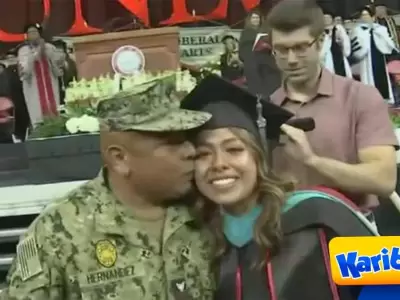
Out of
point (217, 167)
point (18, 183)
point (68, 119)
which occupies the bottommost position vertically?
point (18, 183)

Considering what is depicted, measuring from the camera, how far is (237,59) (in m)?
2.71

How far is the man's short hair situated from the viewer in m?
1.65

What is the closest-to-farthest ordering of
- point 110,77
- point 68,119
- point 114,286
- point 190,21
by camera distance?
point 114,286 → point 110,77 → point 68,119 → point 190,21

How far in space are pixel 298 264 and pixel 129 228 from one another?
0.91 feet

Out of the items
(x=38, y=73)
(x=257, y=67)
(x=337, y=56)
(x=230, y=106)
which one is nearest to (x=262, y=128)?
(x=230, y=106)

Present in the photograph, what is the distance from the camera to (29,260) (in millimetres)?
1333

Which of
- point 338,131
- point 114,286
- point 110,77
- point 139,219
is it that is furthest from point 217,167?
point 110,77

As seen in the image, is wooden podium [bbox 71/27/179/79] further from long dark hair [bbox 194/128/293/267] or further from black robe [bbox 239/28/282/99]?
long dark hair [bbox 194/128/293/267]

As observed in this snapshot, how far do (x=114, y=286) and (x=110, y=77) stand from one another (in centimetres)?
123

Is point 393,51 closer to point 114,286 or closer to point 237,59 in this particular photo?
point 237,59

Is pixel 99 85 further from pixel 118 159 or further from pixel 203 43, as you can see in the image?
pixel 118 159

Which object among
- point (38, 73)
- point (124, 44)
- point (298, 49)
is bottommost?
point (38, 73)

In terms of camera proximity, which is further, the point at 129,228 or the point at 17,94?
the point at 17,94

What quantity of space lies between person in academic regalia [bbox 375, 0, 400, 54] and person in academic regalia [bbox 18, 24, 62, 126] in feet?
3.66
